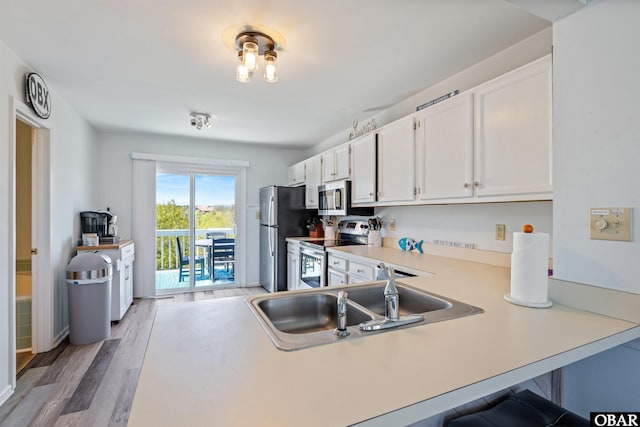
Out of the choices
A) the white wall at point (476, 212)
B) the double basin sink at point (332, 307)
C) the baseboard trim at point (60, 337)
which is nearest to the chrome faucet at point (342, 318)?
the double basin sink at point (332, 307)

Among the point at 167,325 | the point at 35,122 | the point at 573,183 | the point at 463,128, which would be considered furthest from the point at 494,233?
the point at 35,122

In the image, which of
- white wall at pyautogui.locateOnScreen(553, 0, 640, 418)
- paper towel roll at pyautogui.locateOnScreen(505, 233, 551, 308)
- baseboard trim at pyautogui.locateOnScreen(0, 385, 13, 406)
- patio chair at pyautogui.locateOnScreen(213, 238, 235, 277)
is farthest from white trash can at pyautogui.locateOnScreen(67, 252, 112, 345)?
white wall at pyautogui.locateOnScreen(553, 0, 640, 418)

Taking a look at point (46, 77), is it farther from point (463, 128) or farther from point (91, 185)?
point (463, 128)

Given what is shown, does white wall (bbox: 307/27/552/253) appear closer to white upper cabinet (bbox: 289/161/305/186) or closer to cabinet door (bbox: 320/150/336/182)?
cabinet door (bbox: 320/150/336/182)

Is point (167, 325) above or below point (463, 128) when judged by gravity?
below

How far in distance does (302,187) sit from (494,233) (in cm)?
282

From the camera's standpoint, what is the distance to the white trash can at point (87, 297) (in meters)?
2.76

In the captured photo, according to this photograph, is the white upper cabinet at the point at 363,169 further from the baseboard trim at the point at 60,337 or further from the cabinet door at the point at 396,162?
the baseboard trim at the point at 60,337

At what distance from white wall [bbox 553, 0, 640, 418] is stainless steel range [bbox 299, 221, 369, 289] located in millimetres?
2140

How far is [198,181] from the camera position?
4.66 metres

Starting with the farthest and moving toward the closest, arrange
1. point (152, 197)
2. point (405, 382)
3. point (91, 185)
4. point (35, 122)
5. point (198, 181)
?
point (198, 181) < point (152, 197) < point (91, 185) < point (35, 122) < point (405, 382)

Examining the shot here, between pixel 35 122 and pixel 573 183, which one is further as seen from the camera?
pixel 35 122

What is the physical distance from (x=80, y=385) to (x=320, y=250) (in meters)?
2.18

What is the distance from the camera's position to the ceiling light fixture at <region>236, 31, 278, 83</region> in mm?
Result: 1851
